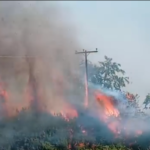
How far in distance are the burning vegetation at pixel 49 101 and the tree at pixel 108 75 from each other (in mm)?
7710

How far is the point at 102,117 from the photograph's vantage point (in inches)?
982

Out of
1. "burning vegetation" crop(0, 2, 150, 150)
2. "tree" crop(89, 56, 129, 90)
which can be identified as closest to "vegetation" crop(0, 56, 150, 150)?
"burning vegetation" crop(0, 2, 150, 150)

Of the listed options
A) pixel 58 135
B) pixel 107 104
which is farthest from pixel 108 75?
pixel 58 135

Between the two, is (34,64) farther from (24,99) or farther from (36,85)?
(24,99)

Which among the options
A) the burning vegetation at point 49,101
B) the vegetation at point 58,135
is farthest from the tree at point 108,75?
the vegetation at point 58,135

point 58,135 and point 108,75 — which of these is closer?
point 58,135

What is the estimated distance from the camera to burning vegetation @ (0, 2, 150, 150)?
20.7m

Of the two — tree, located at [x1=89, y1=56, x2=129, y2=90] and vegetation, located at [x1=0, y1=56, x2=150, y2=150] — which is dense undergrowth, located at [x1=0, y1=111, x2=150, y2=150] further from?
tree, located at [x1=89, y1=56, x2=129, y2=90]

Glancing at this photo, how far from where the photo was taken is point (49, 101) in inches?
1190

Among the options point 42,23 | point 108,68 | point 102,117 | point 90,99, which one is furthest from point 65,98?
point 108,68

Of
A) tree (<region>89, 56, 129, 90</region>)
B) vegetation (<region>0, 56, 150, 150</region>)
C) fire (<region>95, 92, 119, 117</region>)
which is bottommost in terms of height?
vegetation (<region>0, 56, 150, 150</region>)

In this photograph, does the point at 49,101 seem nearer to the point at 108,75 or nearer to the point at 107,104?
the point at 107,104

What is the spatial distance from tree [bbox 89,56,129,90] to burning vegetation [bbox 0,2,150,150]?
7710 millimetres

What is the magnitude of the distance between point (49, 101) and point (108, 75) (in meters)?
18.9
